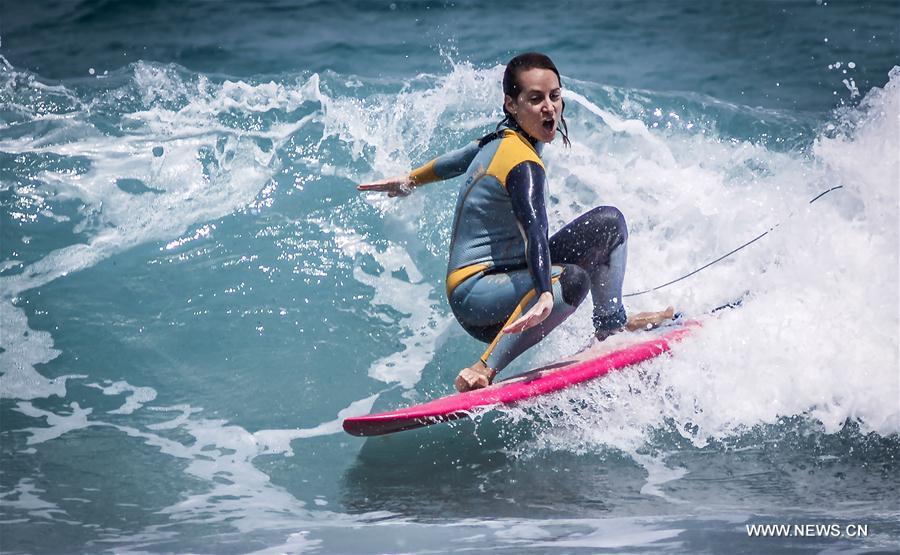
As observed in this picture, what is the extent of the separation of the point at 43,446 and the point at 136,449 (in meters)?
0.40

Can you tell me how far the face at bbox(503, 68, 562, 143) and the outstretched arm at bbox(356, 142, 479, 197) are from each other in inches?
12.5

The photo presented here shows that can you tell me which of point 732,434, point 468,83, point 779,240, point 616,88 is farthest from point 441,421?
point 616,88

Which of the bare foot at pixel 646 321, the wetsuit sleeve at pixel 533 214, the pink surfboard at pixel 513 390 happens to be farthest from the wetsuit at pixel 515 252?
the bare foot at pixel 646 321

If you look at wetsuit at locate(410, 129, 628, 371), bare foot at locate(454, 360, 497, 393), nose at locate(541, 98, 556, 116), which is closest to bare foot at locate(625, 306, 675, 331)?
wetsuit at locate(410, 129, 628, 371)

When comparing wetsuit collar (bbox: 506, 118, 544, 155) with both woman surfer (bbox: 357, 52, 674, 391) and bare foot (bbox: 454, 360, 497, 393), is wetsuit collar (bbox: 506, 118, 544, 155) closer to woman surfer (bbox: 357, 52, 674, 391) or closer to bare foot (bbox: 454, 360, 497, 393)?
woman surfer (bbox: 357, 52, 674, 391)

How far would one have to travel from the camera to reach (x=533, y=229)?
3668 mm

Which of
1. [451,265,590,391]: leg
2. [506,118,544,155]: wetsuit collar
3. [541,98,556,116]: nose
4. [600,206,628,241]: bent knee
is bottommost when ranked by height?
[451,265,590,391]: leg

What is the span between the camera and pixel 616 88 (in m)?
8.13

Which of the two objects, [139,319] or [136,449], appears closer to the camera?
[136,449]

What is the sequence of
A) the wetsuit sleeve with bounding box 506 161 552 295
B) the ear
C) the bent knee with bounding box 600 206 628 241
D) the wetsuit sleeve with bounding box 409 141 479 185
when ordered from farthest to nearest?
the wetsuit sleeve with bounding box 409 141 479 185
the bent knee with bounding box 600 206 628 241
the ear
the wetsuit sleeve with bounding box 506 161 552 295

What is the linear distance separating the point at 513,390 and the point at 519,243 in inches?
22.9

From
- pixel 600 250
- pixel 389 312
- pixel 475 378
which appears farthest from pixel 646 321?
pixel 389 312

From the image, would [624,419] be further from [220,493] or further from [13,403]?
[13,403]

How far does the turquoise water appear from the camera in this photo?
11.6 feet
